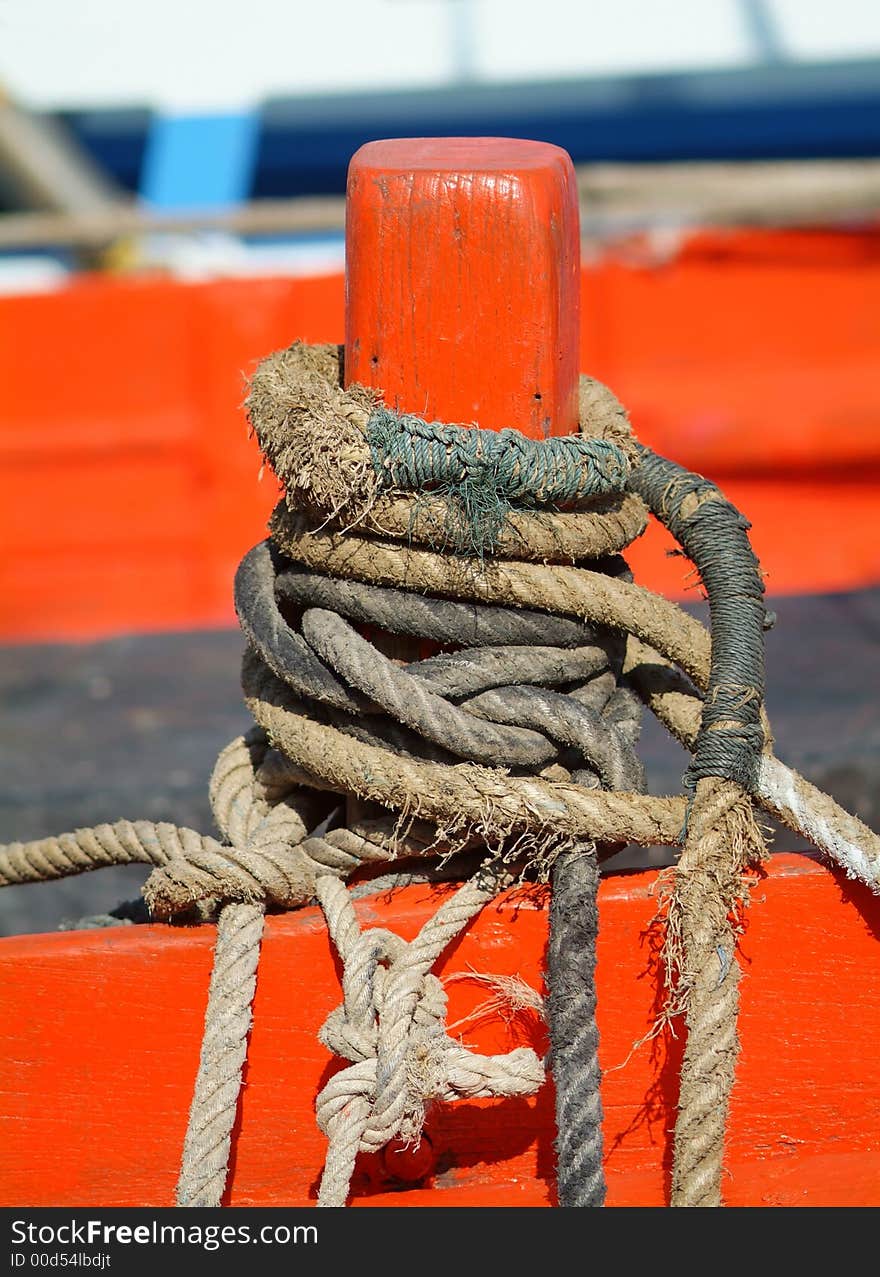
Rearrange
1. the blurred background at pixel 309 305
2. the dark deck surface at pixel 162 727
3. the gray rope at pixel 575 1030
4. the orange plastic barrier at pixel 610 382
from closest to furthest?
the gray rope at pixel 575 1030, the dark deck surface at pixel 162 727, the blurred background at pixel 309 305, the orange plastic barrier at pixel 610 382

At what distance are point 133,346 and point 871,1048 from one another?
327cm

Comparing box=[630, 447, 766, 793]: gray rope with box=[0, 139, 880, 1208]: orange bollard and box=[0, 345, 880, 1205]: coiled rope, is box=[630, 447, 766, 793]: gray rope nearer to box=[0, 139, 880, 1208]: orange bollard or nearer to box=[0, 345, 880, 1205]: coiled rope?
box=[0, 345, 880, 1205]: coiled rope

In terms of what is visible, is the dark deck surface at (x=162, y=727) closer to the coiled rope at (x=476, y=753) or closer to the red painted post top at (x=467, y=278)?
the coiled rope at (x=476, y=753)

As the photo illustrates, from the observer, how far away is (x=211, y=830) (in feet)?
7.43

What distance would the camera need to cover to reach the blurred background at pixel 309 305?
9.61 ft

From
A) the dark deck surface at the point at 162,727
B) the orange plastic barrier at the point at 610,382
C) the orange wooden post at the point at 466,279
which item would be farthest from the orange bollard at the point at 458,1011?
the orange plastic barrier at the point at 610,382

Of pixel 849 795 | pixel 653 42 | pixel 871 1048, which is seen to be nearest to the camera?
pixel 871 1048

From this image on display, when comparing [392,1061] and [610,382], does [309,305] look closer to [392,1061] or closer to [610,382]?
[610,382]

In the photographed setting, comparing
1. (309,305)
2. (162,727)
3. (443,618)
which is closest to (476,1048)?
(443,618)

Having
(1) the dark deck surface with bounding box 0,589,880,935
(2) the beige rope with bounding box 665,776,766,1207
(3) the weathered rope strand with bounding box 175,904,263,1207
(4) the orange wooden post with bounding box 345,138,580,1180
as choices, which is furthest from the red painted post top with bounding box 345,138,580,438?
(1) the dark deck surface with bounding box 0,589,880,935

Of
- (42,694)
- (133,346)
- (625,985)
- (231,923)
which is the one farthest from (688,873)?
(133,346)

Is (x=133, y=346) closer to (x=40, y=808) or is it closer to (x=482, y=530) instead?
Result: (x=40, y=808)

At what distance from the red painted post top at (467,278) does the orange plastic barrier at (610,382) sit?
268 centimetres
